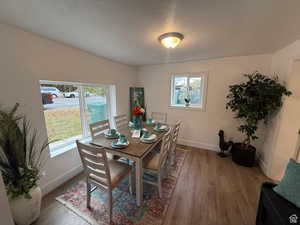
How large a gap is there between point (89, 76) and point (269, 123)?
3633mm

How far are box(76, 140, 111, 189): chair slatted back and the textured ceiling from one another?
1.31m

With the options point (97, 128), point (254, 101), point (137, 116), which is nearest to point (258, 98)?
point (254, 101)

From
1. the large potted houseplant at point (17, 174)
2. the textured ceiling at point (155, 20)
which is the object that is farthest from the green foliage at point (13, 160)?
the textured ceiling at point (155, 20)

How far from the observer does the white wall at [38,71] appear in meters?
1.35

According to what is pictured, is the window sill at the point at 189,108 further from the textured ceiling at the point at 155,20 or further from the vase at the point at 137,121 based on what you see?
the textured ceiling at the point at 155,20

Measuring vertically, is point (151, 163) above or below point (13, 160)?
below

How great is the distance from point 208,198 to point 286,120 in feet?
5.66

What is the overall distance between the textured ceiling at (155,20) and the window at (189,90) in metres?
1.20

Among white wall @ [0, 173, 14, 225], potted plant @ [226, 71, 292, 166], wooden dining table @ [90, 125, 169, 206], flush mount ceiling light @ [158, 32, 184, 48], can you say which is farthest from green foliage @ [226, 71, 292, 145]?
white wall @ [0, 173, 14, 225]

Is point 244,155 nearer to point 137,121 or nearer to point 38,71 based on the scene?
point 137,121

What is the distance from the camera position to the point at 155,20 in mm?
1247

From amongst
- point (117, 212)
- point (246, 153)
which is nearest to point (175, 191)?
point (117, 212)

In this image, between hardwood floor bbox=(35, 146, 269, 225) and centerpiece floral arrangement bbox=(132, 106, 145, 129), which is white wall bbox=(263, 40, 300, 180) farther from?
centerpiece floral arrangement bbox=(132, 106, 145, 129)

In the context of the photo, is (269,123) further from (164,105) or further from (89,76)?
(89,76)
